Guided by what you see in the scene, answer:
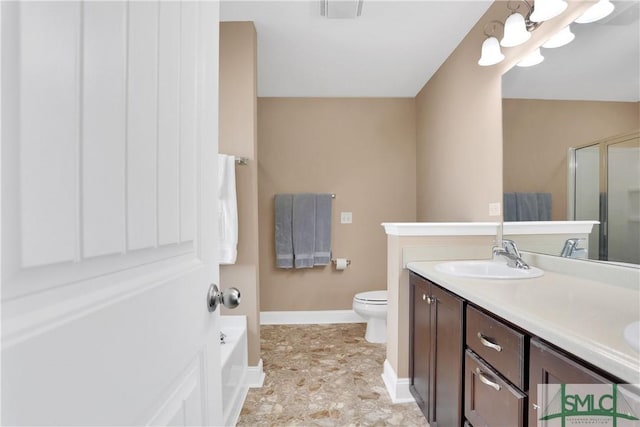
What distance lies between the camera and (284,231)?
3.24 meters

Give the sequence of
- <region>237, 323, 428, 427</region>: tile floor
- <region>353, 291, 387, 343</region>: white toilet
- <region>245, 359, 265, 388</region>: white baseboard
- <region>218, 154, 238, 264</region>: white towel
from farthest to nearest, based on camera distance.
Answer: <region>353, 291, 387, 343</region>: white toilet
<region>245, 359, 265, 388</region>: white baseboard
<region>218, 154, 238, 264</region>: white towel
<region>237, 323, 428, 427</region>: tile floor

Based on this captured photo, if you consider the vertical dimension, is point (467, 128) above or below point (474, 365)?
above

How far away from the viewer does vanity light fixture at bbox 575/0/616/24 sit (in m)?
1.26

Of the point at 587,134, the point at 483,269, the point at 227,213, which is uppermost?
the point at 587,134

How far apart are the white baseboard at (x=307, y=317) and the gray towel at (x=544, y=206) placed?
6.96ft

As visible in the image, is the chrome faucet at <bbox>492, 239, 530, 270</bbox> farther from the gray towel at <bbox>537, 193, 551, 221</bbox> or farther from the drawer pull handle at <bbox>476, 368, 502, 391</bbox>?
the drawer pull handle at <bbox>476, 368, 502, 391</bbox>

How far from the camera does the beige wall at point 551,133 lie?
1270 millimetres

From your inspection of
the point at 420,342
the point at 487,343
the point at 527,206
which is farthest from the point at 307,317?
the point at 487,343

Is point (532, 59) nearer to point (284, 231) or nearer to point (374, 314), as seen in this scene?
point (374, 314)

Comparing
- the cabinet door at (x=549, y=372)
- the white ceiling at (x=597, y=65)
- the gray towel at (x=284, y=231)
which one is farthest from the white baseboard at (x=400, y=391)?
the white ceiling at (x=597, y=65)

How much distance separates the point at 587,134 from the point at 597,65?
11.4 inches

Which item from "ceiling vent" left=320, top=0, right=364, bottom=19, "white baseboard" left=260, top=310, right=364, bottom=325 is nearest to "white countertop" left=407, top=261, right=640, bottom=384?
"ceiling vent" left=320, top=0, right=364, bottom=19

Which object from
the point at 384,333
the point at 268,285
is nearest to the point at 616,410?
the point at 384,333

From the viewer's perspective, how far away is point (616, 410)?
0.64 meters
